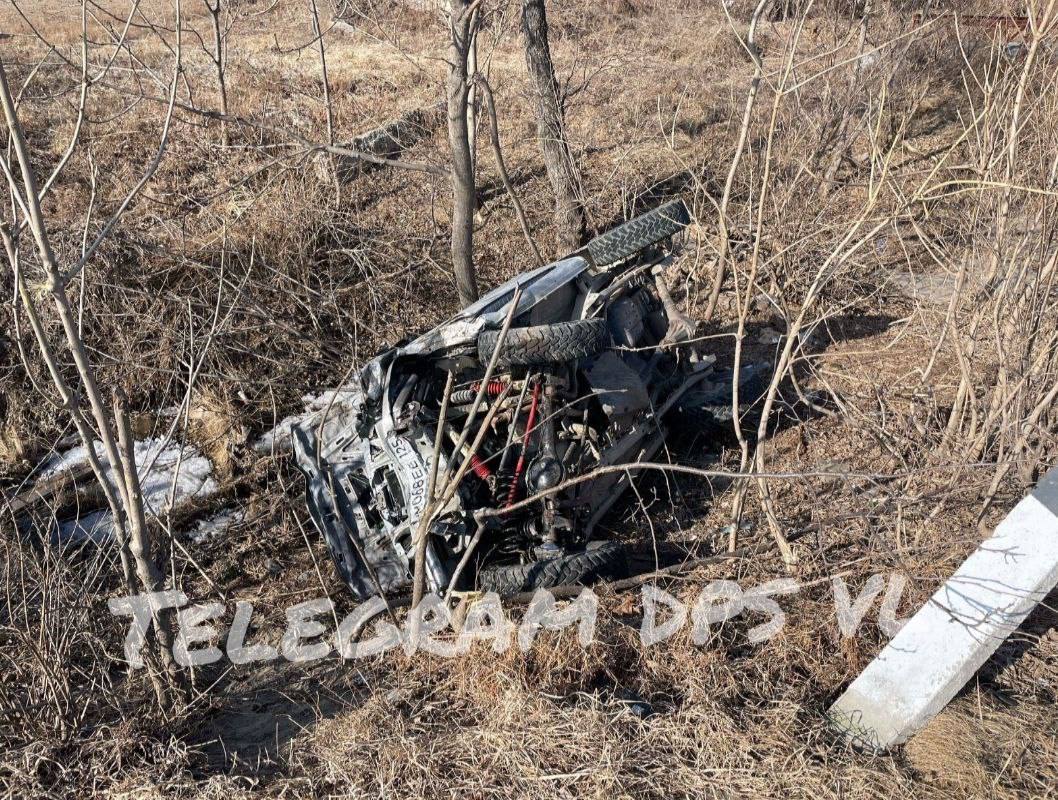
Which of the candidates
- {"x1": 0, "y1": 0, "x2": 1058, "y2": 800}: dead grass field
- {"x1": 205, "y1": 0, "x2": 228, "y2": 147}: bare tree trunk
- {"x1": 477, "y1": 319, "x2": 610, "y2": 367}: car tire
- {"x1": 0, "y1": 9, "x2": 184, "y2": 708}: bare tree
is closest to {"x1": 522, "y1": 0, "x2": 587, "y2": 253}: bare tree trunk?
{"x1": 0, "y1": 0, "x2": 1058, "y2": 800}: dead grass field

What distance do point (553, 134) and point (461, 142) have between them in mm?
2432

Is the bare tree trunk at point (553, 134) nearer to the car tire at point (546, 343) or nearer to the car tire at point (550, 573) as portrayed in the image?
the car tire at point (546, 343)

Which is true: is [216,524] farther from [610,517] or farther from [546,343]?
[546,343]

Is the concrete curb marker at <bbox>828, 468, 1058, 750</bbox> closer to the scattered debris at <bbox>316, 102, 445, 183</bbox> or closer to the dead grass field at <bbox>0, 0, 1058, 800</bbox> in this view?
the dead grass field at <bbox>0, 0, 1058, 800</bbox>

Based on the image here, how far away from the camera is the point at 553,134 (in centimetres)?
964

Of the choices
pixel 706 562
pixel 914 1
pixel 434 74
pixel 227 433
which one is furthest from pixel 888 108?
pixel 227 433

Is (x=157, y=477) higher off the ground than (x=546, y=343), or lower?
lower

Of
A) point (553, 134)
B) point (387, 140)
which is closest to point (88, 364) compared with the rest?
point (553, 134)

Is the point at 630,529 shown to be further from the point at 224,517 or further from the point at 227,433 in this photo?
the point at 227,433

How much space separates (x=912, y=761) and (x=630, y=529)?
2.35 meters

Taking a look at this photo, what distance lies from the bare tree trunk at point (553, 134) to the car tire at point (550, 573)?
571 centimetres

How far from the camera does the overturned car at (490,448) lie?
500 cm

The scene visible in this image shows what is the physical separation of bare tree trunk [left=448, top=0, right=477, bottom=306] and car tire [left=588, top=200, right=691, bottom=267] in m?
1.88

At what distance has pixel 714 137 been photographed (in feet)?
39.4
